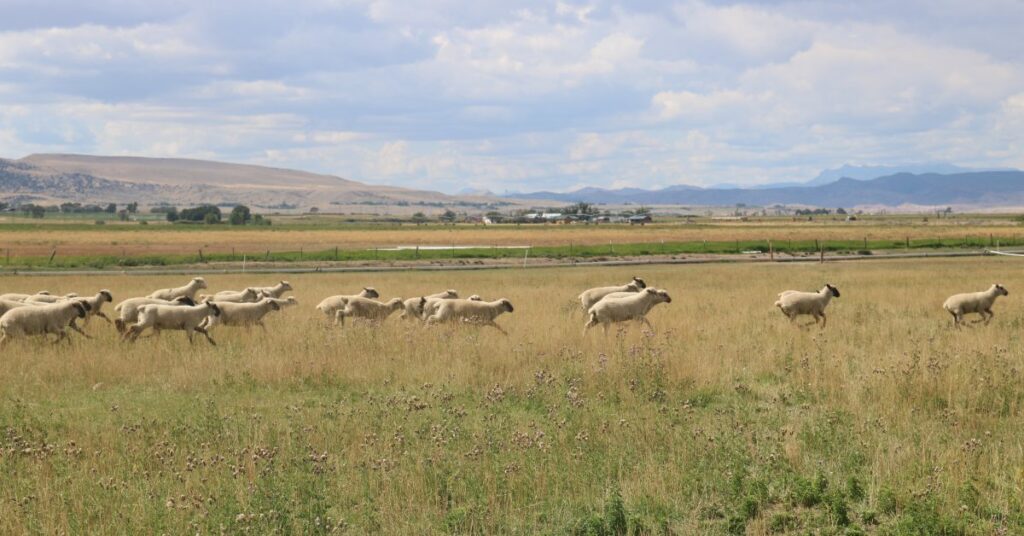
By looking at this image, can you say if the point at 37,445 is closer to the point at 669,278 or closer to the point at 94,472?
the point at 94,472

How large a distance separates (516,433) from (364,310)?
13.4 m

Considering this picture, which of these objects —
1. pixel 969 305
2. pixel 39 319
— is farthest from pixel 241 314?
pixel 969 305

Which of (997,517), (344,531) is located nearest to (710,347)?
(997,517)

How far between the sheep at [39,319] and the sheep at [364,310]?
6180mm

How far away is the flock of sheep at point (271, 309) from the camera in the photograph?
18.9 meters

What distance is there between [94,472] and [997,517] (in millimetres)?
9029

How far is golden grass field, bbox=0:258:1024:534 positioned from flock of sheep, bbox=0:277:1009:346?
701 millimetres

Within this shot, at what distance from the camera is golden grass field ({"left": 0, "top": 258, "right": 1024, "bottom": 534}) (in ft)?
26.7

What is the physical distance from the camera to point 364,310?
23.2 meters

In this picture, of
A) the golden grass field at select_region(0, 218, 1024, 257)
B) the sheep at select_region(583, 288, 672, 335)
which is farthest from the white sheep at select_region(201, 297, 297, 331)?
the golden grass field at select_region(0, 218, 1024, 257)

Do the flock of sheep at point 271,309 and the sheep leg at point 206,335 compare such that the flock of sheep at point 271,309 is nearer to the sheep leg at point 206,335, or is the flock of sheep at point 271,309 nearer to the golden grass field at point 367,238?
the sheep leg at point 206,335

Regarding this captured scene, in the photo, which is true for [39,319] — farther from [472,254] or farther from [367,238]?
[367,238]

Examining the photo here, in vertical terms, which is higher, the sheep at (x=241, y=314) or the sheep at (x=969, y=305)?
the sheep at (x=969, y=305)

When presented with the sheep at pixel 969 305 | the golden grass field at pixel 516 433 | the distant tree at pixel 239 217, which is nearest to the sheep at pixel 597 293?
the golden grass field at pixel 516 433
